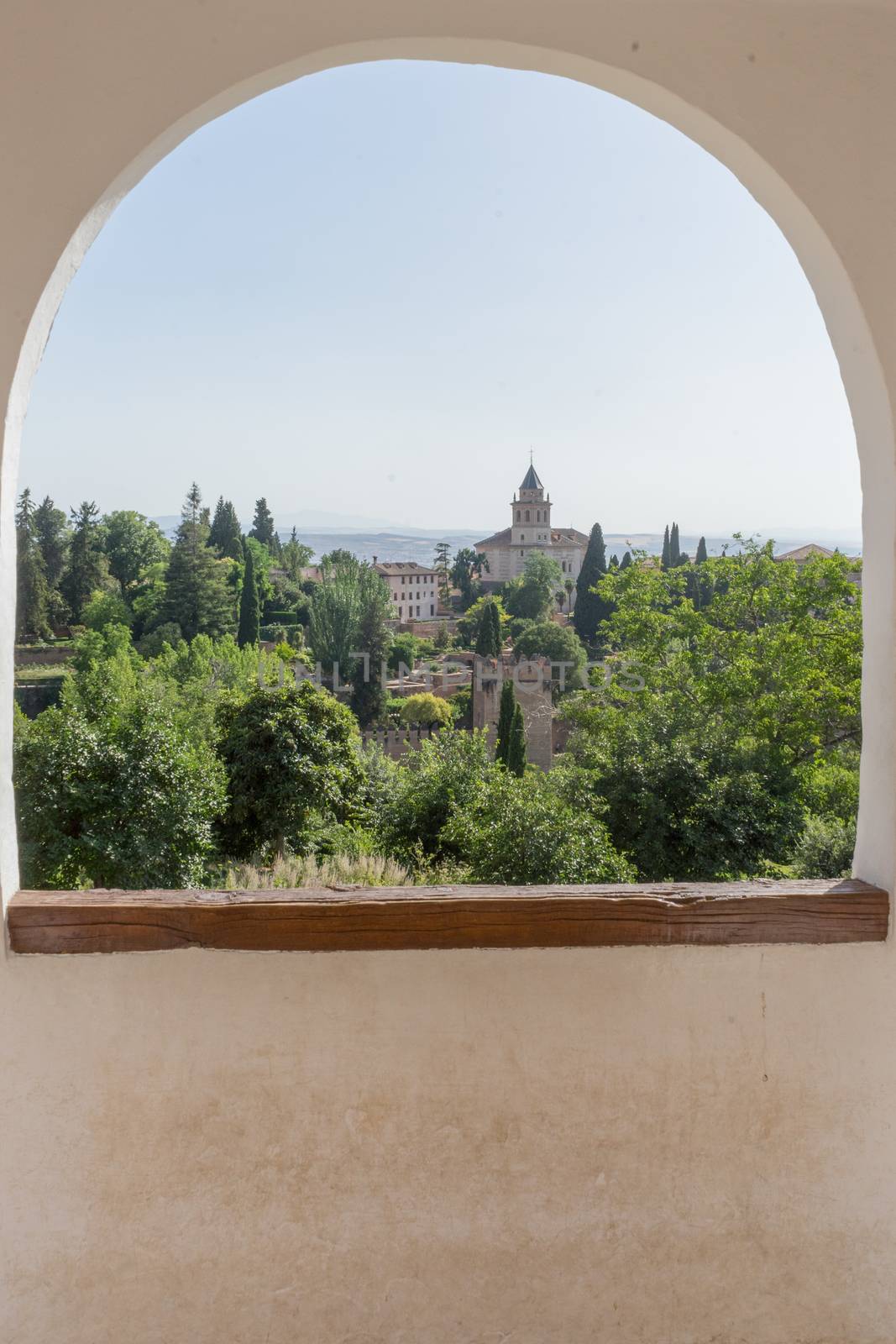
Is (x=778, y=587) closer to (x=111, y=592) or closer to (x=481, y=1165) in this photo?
(x=111, y=592)

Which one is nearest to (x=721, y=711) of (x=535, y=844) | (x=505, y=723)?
(x=505, y=723)

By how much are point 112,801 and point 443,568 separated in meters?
9.06

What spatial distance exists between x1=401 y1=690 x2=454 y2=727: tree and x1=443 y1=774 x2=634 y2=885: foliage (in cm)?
563

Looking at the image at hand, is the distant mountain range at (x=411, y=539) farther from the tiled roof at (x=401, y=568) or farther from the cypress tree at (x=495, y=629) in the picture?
the cypress tree at (x=495, y=629)

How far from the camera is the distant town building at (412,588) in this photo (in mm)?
17078

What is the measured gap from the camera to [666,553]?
1711cm

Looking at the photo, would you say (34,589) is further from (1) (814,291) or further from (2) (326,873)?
(1) (814,291)

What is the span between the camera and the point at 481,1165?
3.41 ft

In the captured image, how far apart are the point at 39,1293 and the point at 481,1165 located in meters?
0.51

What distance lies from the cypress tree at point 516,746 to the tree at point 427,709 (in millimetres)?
1982

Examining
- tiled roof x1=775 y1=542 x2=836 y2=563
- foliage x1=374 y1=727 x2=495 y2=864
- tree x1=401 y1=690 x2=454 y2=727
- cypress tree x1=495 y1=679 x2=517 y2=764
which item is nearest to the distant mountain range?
tiled roof x1=775 y1=542 x2=836 y2=563

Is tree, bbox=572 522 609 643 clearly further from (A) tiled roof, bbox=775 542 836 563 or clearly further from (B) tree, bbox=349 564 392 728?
(B) tree, bbox=349 564 392 728

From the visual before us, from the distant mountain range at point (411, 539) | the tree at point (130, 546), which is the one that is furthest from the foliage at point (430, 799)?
the tree at point (130, 546)

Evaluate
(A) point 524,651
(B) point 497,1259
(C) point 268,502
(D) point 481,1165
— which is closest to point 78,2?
(D) point 481,1165
